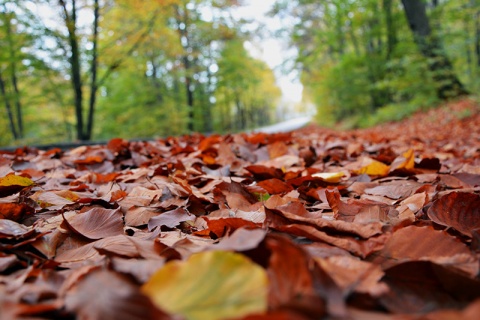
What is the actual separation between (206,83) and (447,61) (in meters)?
11.8

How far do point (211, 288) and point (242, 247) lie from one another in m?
0.14

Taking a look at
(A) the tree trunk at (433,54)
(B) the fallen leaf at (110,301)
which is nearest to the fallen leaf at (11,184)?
(B) the fallen leaf at (110,301)

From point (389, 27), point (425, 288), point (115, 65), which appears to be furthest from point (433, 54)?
point (425, 288)

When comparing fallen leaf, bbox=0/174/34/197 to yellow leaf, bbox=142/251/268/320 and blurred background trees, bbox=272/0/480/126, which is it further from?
blurred background trees, bbox=272/0/480/126

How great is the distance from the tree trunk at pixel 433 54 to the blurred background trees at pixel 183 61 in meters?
0.03

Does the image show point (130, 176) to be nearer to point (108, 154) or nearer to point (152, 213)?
point (152, 213)

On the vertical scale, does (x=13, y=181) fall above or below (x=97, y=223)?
above

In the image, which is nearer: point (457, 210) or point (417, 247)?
point (417, 247)

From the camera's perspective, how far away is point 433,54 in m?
9.24

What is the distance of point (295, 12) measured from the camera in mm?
18141

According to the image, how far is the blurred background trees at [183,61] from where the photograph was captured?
7414mm

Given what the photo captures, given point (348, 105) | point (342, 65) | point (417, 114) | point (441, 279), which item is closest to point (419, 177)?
point (441, 279)

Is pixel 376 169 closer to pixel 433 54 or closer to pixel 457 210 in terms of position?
pixel 457 210

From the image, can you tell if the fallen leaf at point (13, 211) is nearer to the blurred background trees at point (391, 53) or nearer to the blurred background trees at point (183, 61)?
the blurred background trees at point (183, 61)
